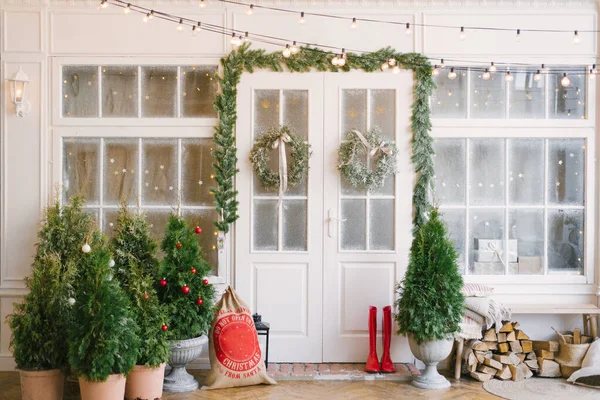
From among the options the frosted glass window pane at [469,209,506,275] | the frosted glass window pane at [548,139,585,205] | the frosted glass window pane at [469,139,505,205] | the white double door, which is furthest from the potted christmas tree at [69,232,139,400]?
the frosted glass window pane at [548,139,585,205]

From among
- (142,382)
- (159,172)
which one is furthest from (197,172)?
(142,382)

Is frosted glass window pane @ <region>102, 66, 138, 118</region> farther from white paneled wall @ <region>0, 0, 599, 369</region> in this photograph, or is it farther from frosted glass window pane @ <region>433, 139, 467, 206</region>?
frosted glass window pane @ <region>433, 139, 467, 206</region>

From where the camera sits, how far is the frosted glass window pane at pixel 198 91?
18.9ft

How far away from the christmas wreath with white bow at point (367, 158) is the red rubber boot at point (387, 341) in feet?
3.50

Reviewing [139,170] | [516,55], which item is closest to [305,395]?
[139,170]

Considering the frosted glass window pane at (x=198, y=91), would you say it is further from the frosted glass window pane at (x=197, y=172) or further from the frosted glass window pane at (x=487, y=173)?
the frosted glass window pane at (x=487, y=173)

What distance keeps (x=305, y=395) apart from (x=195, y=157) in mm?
2200

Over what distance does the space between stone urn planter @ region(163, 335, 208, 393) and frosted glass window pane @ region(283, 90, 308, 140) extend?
193cm

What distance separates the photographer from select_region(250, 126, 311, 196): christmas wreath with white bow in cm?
561

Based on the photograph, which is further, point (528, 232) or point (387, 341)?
point (528, 232)

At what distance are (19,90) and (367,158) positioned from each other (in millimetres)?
2980

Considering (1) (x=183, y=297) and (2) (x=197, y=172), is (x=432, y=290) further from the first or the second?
(2) (x=197, y=172)

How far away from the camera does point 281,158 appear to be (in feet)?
18.4

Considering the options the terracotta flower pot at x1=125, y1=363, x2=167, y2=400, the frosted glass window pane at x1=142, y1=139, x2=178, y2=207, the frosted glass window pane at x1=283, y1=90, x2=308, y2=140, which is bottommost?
the terracotta flower pot at x1=125, y1=363, x2=167, y2=400
